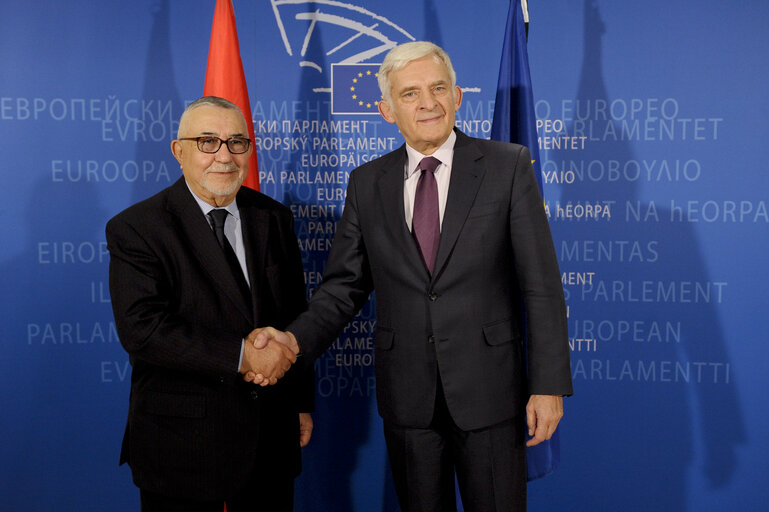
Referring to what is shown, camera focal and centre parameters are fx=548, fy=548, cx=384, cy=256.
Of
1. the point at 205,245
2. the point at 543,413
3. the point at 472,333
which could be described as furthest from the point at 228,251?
the point at 543,413

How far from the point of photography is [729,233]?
2943 millimetres

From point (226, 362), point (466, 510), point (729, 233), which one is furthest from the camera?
point (729, 233)

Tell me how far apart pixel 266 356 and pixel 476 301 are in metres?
0.71

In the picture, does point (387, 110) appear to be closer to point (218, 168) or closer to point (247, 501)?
point (218, 168)

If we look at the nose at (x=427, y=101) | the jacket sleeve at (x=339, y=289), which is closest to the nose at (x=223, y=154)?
the jacket sleeve at (x=339, y=289)

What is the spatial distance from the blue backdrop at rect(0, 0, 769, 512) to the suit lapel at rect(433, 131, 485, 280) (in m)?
1.23

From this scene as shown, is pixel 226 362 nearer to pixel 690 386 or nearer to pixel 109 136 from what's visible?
pixel 109 136

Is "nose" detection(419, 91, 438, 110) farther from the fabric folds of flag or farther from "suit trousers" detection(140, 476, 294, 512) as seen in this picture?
"suit trousers" detection(140, 476, 294, 512)

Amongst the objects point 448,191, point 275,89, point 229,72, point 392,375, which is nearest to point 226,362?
point 392,375

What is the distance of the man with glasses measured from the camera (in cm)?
177

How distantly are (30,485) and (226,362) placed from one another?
2195 millimetres

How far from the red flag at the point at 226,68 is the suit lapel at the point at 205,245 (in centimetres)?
85

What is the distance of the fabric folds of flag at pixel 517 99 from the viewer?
104 inches

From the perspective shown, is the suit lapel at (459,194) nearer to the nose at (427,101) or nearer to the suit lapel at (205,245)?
the nose at (427,101)
